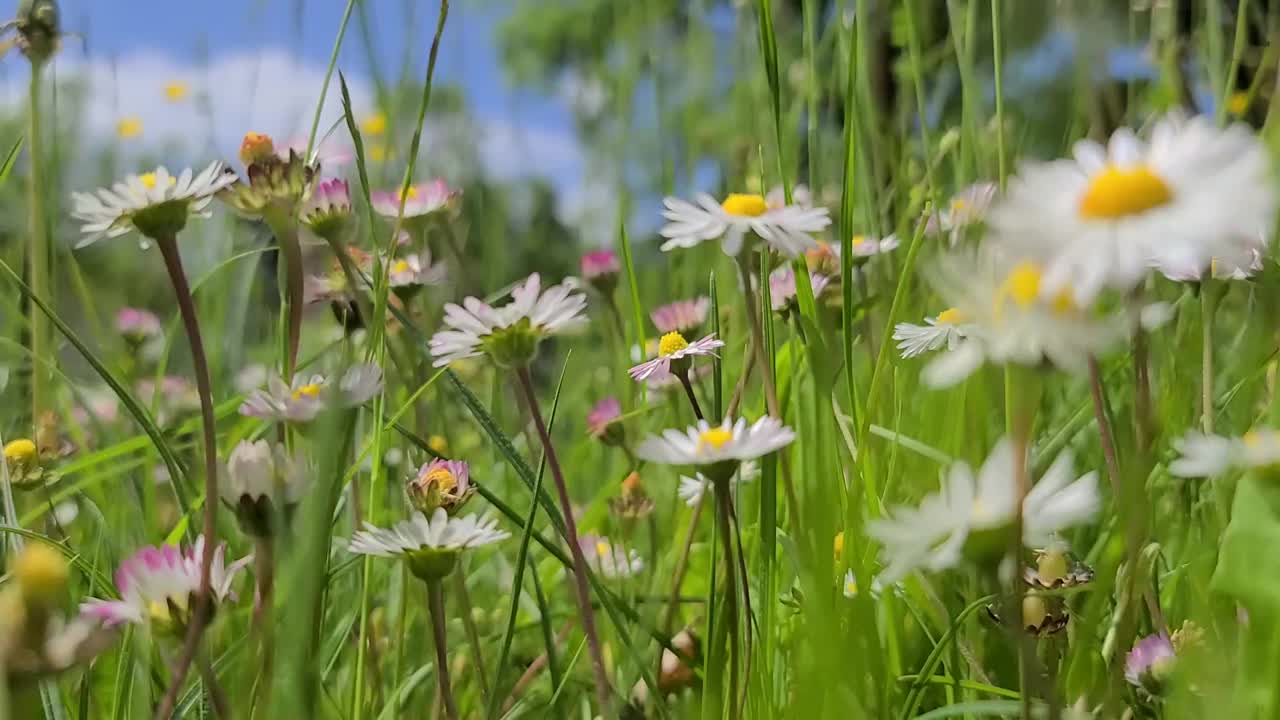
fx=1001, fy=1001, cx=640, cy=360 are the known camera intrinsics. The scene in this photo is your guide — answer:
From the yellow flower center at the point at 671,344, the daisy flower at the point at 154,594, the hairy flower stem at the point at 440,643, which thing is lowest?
the hairy flower stem at the point at 440,643

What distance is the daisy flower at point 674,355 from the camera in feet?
1.13

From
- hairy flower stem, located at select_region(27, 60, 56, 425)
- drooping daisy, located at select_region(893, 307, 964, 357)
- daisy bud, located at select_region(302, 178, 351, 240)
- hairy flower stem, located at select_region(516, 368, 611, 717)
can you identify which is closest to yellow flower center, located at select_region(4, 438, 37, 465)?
hairy flower stem, located at select_region(27, 60, 56, 425)

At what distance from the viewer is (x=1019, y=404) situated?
18 cm

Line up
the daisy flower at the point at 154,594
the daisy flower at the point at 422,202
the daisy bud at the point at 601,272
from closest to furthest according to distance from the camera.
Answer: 1. the daisy flower at the point at 154,594
2. the daisy flower at the point at 422,202
3. the daisy bud at the point at 601,272

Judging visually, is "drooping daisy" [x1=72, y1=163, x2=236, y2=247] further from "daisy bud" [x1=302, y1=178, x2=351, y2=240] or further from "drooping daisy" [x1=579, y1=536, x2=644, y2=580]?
"drooping daisy" [x1=579, y1=536, x2=644, y2=580]

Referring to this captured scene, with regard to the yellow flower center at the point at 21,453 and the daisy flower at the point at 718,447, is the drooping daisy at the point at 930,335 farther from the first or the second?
the yellow flower center at the point at 21,453

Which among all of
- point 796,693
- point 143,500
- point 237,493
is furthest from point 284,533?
point 143,500

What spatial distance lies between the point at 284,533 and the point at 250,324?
731 millimetres

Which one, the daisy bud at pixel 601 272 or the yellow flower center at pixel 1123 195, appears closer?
the yellow flower center at pixel 1123 195

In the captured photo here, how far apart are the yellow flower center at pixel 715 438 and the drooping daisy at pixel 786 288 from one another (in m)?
0.16

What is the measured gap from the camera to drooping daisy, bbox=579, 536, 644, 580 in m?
0.45

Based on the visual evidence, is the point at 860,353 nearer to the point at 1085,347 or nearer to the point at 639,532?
the point at 639,532

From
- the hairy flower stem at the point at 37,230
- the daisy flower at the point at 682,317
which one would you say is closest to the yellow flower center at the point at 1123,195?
the daisy flower at the point at 682,317

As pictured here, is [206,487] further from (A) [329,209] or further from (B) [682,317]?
(B) [682,317]
